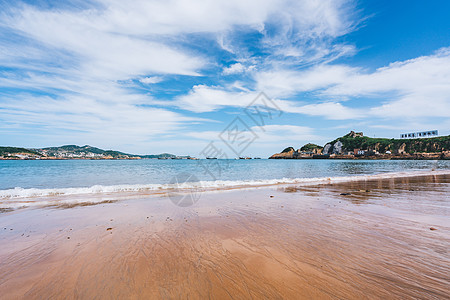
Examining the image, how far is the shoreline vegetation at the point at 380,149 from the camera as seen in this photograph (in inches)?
4779

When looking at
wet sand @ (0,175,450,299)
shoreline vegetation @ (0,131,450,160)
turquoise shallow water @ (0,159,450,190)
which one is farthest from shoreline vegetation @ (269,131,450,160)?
wet sand @ (0,175,450,299)

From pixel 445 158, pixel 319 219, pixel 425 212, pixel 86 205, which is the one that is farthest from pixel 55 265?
pixel 445 158

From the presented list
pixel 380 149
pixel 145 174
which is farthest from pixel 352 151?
pixel 145 174

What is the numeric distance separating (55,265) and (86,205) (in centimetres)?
669

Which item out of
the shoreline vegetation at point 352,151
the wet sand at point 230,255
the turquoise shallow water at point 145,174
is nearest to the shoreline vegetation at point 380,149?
the shoreline vegetation at point 352,151

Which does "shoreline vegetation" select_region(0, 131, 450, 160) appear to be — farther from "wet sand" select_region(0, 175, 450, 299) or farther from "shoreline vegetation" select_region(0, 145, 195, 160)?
"wet sand" select_region(0, 175, 450, 299)

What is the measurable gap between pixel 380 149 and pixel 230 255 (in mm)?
182353

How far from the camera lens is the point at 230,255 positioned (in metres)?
4.41

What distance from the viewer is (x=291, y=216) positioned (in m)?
7.34

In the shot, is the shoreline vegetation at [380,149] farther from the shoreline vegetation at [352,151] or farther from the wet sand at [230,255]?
the wet sand at [230,255]

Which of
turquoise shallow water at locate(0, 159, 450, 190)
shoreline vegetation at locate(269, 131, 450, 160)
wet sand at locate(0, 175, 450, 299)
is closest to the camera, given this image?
wet sand at locate(0, 175, 450, 299)

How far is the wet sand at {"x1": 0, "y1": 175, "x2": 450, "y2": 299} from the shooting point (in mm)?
3203

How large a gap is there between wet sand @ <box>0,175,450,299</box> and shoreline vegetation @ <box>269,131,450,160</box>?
155 meters

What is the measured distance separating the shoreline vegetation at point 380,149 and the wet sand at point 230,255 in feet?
510
